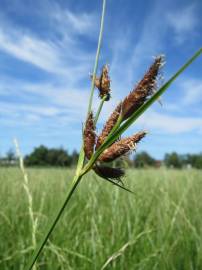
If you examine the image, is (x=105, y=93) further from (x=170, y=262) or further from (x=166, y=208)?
(x=166, y=208)

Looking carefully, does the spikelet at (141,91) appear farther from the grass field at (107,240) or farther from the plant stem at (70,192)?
Answer: the grass field at (107,240)

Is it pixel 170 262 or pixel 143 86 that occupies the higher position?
pixel 143 86

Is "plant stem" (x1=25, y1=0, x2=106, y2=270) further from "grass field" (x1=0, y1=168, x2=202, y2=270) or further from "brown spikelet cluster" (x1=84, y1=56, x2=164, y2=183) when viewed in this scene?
"grass field" (x1=0, y1=168, x2=202, y2=270)

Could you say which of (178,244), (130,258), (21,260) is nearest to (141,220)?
(178,244)

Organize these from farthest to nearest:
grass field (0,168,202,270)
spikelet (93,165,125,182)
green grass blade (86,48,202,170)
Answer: grass field (0,168,202,270)
spikelet (93,165,125,182)
green grass blade (86,48,202,170)

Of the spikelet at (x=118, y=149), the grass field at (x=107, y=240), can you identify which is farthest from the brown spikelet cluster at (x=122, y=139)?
the grass field at (x=107, y=240)

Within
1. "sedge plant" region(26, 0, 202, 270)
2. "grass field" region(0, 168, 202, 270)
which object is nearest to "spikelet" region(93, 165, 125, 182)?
"sedge plant" region(26, 0, 202, 270)

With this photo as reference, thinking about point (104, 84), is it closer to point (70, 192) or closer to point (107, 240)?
point (70, 192)
